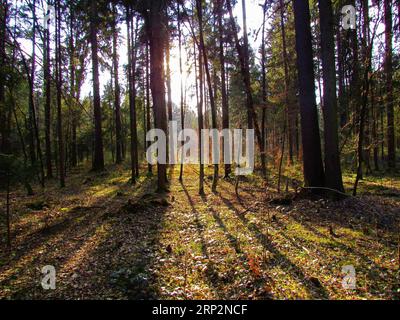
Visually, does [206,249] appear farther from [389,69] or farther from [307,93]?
[389,69]

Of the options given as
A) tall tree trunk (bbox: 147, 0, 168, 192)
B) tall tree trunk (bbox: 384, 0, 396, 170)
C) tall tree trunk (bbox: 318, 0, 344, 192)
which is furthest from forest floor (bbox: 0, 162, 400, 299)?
tall tree trunk (bbox: 384, 0, 396, 170)

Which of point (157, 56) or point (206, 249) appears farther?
point (157, 56)

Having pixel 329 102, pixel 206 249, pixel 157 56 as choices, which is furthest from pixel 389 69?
pixel 206 249

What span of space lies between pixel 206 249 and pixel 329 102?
5.77 meters

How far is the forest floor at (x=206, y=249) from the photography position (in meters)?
3.99

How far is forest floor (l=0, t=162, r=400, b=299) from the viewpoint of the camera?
3990mm

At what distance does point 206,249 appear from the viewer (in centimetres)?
557

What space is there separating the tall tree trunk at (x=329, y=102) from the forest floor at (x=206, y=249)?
79cm

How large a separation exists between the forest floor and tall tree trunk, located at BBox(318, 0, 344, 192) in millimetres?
787

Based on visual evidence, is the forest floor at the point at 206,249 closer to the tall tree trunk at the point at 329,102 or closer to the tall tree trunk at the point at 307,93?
the tall tree trunk at the point at 329,102

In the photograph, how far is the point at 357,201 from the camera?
758 centimetres

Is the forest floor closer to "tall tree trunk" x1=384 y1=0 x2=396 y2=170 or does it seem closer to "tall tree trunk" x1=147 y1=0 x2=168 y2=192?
"tall tree trunk" x1=147 y1=0 x2=168 y2=192

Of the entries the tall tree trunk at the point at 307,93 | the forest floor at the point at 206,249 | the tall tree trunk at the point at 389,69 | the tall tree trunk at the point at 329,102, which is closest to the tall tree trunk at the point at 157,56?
the forest floor at the point at 206,249

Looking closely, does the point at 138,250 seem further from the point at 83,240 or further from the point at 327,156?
the point at 327,156
